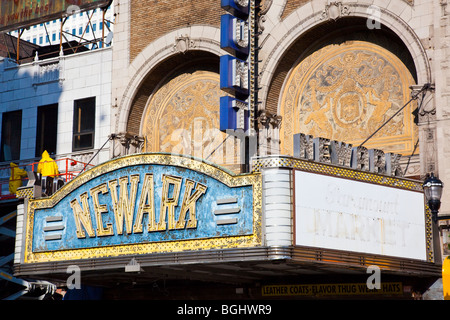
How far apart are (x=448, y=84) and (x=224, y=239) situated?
8641 mm

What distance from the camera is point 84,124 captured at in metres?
34.3

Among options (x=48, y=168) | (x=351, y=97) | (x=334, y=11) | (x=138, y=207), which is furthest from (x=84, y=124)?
(x=334, y=11)

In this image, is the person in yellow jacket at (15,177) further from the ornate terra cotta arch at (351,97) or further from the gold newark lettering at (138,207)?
the ornate terra cotta arch at (351,97)

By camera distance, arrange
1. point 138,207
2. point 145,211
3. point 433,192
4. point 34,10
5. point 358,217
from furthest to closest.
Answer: point 34,10
point 138,207
point 145,211
point 433,192
point 358,217

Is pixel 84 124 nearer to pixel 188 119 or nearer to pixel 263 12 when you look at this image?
pixel 188 119

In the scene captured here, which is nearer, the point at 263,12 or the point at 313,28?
the point at 313,28

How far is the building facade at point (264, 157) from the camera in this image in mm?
22984

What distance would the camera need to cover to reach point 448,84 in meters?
25.5

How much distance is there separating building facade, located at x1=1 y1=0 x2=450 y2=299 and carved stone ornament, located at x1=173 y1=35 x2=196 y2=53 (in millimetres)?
77

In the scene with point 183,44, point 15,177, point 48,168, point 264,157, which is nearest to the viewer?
point 264,157

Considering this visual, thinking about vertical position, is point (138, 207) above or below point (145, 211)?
above

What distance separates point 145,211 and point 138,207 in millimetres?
318

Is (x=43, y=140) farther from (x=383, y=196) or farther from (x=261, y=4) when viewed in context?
(x=383, y=196)
